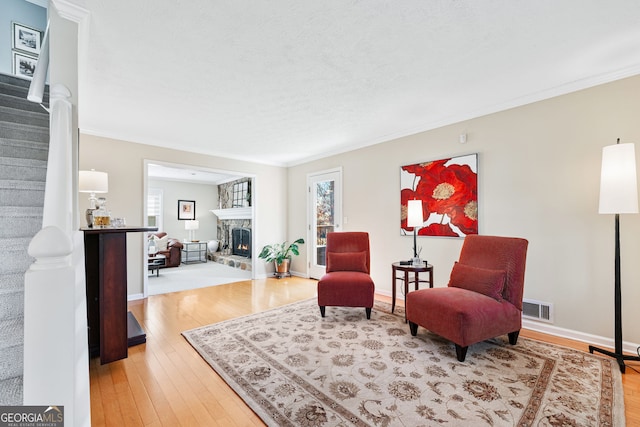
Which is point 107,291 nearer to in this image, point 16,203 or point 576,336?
point 16,203

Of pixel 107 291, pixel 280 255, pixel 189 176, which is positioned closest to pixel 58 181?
pixel 107 291

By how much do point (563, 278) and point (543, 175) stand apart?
1024mm

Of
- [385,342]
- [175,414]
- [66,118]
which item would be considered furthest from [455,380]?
[66,118]

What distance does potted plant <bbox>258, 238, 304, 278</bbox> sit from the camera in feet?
18.1

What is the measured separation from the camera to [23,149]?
188 cm

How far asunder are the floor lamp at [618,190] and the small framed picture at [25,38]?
4.80 m

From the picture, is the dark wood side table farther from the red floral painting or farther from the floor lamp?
the floor lamp

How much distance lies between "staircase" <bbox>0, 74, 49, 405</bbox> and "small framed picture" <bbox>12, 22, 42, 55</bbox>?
0.29 m

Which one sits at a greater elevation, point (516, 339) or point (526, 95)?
point (526, 95)

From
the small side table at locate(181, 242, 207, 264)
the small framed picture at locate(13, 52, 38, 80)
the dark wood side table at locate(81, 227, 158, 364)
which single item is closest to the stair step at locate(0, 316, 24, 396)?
the dark wood side table at locate(81, 227, 158, 364)

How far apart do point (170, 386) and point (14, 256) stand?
48.7 inches

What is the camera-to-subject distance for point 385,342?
2586 millimetres

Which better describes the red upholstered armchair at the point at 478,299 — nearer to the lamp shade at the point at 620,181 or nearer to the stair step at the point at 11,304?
the lamp shade at the point at 620,181

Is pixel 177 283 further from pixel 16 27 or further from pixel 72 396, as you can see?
pixel 72 396
